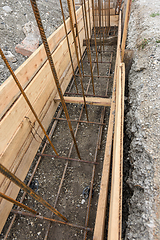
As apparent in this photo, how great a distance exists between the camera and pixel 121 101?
2.00 m

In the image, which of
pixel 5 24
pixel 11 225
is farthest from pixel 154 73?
pixel 5 24

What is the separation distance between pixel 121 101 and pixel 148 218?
1324 mm

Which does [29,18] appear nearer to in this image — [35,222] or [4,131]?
[4,131]

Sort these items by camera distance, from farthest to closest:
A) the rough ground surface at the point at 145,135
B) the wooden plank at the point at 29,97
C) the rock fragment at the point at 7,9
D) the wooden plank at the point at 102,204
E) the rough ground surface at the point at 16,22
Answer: the rock fragment at the point at 7,9
the rough ground surface at the point at 16,22
the wooden plank at the point at 29,97
the wooden plank at the point at 102,204
the rough ground surface at the point at 145,135

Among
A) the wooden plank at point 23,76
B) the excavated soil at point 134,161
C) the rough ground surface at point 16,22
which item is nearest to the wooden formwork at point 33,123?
the wooden plank at point 23,76

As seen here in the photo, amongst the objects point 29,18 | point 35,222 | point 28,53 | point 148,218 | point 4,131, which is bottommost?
point 35,222

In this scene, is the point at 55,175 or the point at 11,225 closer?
the point at 11,225

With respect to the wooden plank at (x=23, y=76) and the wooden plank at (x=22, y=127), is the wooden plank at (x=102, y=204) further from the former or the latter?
the wooden plank at (x=23, y=76)

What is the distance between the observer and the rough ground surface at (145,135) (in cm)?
140

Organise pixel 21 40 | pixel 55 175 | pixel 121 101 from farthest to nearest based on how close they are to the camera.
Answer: pixel 21 40, pixel 55 175, pixel 121 101

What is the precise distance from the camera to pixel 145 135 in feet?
6.23

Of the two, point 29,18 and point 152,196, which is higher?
point 29,18

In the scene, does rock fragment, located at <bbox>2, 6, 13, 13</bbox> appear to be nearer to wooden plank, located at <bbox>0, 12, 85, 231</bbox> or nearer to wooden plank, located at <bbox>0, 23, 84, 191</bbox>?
wooden plank, located at <bbox>0, 23, 84, 191</bbox>

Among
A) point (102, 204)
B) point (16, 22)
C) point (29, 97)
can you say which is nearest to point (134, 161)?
point (102, 204)
